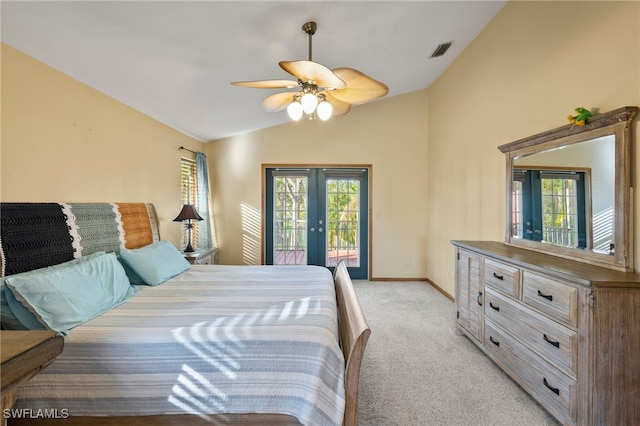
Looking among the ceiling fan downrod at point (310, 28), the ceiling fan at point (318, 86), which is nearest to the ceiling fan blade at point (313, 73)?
the ceiling fan at point (318, 86)

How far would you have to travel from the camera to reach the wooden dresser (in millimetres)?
1496

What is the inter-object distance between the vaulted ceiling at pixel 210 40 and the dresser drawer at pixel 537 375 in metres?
2.92

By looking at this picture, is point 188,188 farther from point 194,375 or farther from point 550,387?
point 550,387

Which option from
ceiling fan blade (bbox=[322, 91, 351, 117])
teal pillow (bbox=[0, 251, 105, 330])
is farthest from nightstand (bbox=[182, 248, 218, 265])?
ceiling fan blade (bbox=[322, 91, 351, 117])

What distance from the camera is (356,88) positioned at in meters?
2.21

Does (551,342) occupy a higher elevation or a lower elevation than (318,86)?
lower

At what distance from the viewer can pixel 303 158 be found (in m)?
4.90

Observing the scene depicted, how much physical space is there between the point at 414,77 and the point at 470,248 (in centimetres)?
285

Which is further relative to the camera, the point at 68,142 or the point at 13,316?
the point at 68,142

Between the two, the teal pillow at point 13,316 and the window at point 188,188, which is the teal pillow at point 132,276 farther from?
the window at point 188,188

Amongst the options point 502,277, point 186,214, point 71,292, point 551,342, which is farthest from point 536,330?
point 186,214

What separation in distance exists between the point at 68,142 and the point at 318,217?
3458 millimetres

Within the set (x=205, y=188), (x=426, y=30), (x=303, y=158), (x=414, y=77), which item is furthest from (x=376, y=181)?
(x=205, y=188)

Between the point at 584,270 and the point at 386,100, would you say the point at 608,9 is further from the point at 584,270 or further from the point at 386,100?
the point at 386,100
